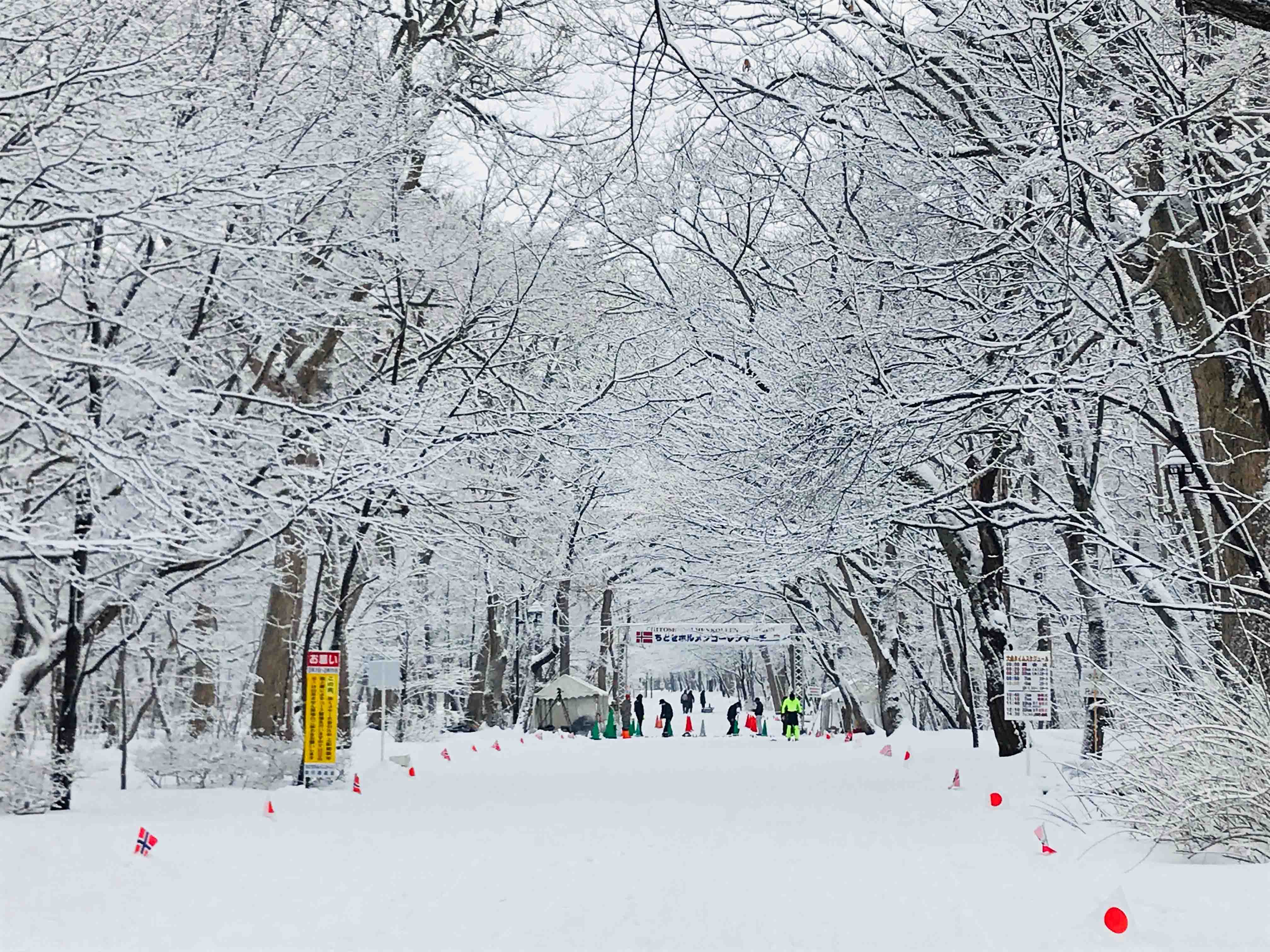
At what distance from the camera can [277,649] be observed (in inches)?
841

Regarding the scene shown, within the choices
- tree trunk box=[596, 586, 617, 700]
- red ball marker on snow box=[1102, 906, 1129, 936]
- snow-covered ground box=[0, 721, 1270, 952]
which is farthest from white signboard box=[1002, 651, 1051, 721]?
tree trunk box=[596, 586, 617, 700]

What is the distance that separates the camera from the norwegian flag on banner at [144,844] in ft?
33.4

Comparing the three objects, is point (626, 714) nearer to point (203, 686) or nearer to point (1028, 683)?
point (203, 686)

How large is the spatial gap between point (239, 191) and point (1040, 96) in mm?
6575

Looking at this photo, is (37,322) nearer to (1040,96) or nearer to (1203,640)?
(1040,96)

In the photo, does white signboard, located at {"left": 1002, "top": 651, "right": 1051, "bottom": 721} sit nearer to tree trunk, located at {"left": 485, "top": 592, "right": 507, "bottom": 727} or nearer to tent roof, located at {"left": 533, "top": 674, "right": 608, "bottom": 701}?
tree trunk, located at {"left": 485, "top": 592, "right": 507, "bottom": 727}

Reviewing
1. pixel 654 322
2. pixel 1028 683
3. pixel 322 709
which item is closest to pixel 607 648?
pixel 654 322

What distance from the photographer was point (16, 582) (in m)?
15.4

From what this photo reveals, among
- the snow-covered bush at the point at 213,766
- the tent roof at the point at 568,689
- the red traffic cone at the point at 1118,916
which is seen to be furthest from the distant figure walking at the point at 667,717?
the red traffic cone at the point at 1118,916

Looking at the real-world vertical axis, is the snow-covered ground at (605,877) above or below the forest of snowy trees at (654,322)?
below

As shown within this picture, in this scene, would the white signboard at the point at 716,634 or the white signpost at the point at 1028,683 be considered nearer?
the white signpost at the point at 1028,683

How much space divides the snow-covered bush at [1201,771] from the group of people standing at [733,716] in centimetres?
2805

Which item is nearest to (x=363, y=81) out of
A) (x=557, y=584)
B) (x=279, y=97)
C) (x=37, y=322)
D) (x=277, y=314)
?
(x=279, y=97)

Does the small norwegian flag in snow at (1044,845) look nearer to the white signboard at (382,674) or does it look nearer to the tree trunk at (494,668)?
the white signboard at (382,674)
